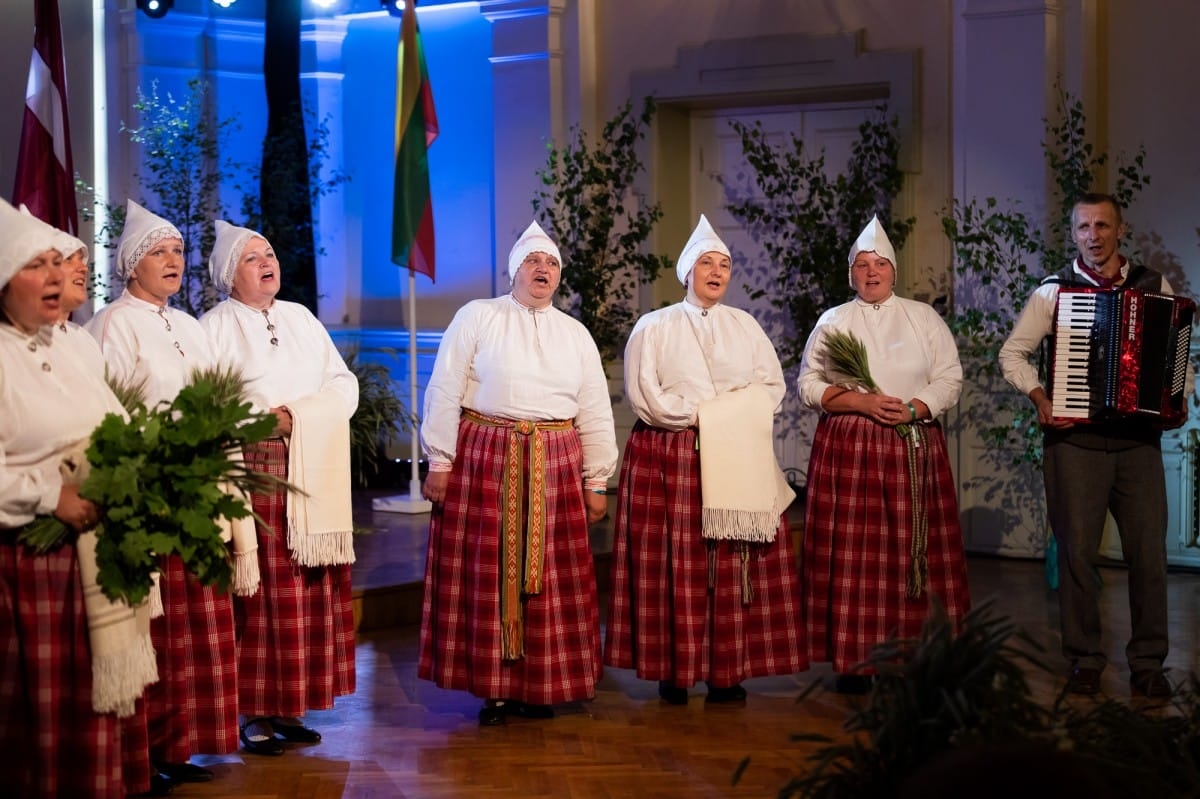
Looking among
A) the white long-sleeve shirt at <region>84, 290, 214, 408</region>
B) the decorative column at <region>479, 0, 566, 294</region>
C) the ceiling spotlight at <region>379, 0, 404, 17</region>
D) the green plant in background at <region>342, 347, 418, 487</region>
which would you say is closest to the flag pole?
the green plant in background at <region>342, 347, 418, 487</region>

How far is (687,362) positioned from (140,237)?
1.78m

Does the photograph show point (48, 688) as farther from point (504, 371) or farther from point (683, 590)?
point (683, 590)

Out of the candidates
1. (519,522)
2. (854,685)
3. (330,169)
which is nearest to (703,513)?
(519,522)

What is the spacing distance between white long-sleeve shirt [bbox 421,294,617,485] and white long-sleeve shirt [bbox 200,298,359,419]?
0.32 m

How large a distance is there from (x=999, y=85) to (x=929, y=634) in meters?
5.32

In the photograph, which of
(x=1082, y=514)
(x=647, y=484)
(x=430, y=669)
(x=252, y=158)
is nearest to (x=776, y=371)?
(x=647, y=484)

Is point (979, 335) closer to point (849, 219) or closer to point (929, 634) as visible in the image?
point (849, 219)

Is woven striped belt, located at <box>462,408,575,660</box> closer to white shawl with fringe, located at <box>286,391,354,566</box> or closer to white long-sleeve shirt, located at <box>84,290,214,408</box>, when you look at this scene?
white shawl with fringe, located at <box>286,391,354,566</box>

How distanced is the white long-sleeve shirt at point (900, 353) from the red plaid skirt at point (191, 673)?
2134 millimetres

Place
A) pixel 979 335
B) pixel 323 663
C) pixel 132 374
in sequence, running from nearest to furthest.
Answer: pixel 132 374, pixel 323 663, pixel 979 335

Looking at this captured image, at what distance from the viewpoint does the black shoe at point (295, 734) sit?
462 centimetres

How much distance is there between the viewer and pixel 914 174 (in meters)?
7.70

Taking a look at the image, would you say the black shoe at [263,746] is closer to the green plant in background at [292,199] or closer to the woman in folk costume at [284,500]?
the woman in folk costume at [284,500]

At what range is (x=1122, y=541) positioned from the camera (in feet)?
16.6
